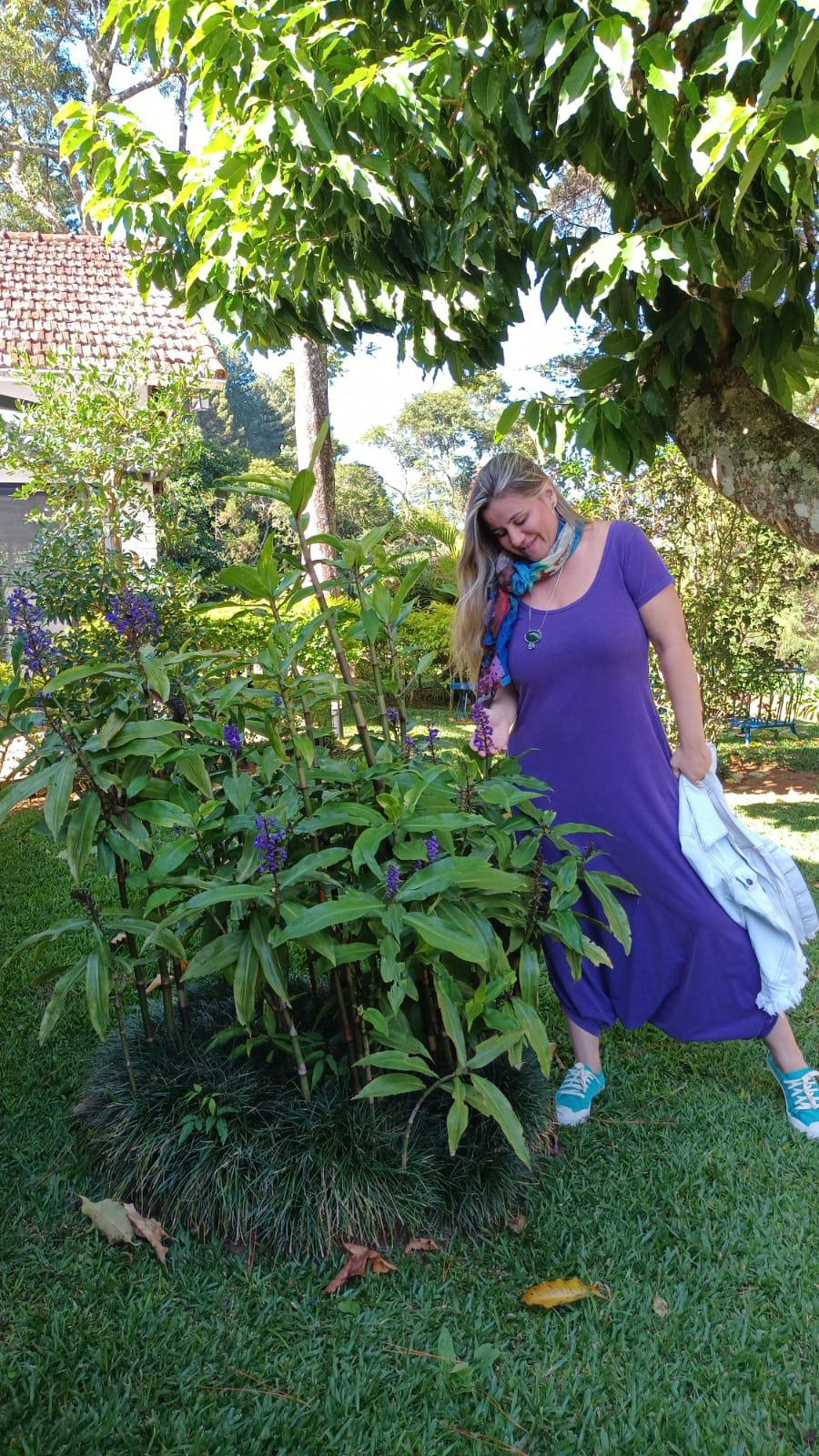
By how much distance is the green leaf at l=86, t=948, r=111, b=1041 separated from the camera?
185 centimetres

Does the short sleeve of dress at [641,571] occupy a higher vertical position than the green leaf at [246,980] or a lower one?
higher

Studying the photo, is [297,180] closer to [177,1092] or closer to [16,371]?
[177,1092]

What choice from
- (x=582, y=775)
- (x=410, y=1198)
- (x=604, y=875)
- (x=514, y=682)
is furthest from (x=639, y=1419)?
(x=514, y=682)

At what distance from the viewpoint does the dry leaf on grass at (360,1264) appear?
1897mm

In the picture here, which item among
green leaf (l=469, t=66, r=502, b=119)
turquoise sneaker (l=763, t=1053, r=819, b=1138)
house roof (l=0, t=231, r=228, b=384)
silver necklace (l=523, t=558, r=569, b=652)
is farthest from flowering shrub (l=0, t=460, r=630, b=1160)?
house roof (l=0, t=231, r=228, b=384)

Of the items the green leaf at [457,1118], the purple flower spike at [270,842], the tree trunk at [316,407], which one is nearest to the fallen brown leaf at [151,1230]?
the green leaf at [457,1118]

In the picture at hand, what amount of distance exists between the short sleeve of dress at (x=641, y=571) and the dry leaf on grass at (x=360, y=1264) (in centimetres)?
165

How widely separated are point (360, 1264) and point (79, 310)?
423 inches

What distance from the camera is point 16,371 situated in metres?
7.41

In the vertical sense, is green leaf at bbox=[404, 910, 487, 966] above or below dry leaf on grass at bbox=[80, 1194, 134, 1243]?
above

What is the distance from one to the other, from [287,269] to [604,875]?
2192mm

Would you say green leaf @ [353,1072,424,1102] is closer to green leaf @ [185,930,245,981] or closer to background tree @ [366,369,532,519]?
green leaf @ [185,930,245,981]

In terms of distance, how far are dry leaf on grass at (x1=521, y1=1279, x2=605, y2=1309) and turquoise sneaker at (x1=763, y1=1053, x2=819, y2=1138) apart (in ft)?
2.73

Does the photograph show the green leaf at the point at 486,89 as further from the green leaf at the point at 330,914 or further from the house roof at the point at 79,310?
the house roof at the point at 79,310
